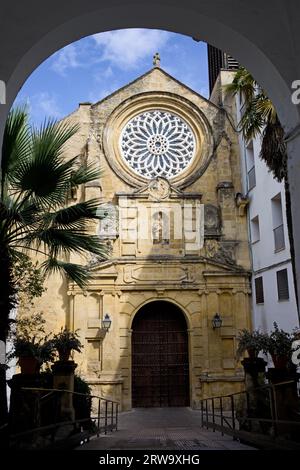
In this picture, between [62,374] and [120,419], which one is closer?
[62,374]

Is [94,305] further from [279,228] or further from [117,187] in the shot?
[279,228]

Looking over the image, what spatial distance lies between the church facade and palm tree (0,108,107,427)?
24.8ft

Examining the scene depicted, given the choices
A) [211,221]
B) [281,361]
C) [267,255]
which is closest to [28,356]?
[281,361]

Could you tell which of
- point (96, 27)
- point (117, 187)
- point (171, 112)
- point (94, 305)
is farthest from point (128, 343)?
point (96, 27)

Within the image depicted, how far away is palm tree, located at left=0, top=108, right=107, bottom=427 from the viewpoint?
6.04 metres

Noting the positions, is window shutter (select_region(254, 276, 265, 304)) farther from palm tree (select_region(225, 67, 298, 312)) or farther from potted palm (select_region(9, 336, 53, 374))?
potted palm (select_region(9, 336, 53, 374))

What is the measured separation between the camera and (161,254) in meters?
16.7

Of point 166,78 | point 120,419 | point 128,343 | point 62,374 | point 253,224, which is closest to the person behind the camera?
point 62,374

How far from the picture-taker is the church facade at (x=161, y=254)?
1580 centimetres

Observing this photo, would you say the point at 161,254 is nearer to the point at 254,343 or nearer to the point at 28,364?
the point at 254,343

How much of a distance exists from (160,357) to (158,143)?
27.2 feet

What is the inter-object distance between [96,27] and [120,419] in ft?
40.8

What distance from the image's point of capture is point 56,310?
52.6 feet

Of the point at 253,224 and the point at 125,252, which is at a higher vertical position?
the point at 253,224
